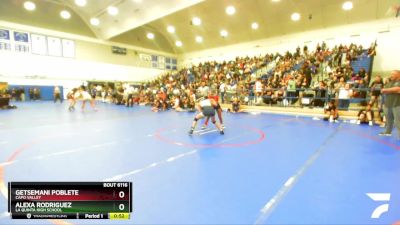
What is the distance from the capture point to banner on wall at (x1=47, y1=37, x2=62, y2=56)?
21.7 m

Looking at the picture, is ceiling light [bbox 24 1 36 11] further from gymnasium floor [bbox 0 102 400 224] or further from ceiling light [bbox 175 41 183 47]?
gymnasium floor [bbox 0 102 400 224]

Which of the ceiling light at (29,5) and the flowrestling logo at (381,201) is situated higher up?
the ceiling light at (29,5)

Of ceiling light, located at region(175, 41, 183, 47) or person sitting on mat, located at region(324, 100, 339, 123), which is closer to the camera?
person sitting on mat, located at region(324, 100, 339, 123)

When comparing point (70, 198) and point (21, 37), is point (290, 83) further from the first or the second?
point (21, 37)

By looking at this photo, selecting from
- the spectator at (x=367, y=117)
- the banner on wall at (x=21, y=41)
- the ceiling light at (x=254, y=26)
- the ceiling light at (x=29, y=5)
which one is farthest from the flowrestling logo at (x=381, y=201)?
the banner on wall at (x=21, y=41)

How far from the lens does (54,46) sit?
2197 cm

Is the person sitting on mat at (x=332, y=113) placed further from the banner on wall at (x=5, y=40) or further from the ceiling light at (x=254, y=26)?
the banner on wall at (x=5, y=40)

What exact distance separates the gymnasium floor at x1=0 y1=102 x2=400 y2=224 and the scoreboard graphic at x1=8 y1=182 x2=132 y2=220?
0.49m

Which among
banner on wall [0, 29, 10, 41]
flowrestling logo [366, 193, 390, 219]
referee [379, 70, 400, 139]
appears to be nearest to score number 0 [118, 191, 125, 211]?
flowrestling logo [366, 193, 390, 219]

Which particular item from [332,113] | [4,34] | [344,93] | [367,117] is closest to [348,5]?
[344,93]

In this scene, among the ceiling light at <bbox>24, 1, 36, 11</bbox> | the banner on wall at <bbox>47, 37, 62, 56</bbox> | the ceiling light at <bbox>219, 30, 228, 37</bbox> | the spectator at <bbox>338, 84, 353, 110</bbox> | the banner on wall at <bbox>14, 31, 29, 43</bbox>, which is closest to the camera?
the spectator at <bbox>338, 84, 353, 110</bbox>

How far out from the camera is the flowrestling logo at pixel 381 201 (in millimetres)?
2573

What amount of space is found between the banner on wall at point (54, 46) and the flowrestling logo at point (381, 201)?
2566 centimetres

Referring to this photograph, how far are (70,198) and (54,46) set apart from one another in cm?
2460
